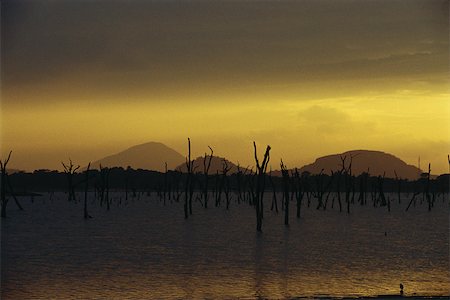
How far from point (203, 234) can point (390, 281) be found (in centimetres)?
1640

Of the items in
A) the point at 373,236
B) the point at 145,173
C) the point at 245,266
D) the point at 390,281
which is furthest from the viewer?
the point at 145,173

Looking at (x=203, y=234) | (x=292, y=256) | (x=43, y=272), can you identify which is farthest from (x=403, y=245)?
(x=43, y=272)

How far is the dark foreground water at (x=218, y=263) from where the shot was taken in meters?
16.9

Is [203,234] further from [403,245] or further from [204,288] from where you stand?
[204,288]

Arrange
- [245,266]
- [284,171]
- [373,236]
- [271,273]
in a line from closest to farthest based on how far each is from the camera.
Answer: [271,273] < [245,266] < [373,236] < [284,171]

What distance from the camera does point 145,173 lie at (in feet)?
638

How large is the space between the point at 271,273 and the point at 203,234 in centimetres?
1418

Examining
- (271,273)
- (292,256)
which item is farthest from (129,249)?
(271,273)

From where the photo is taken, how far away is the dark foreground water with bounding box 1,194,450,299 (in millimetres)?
16922

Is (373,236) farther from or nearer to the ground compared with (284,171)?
nearer to the ground

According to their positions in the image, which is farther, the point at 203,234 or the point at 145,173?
the point at 145,173

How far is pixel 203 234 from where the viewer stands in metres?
33.8

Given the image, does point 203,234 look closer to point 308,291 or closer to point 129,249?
point 129,249

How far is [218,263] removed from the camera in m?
22.0
